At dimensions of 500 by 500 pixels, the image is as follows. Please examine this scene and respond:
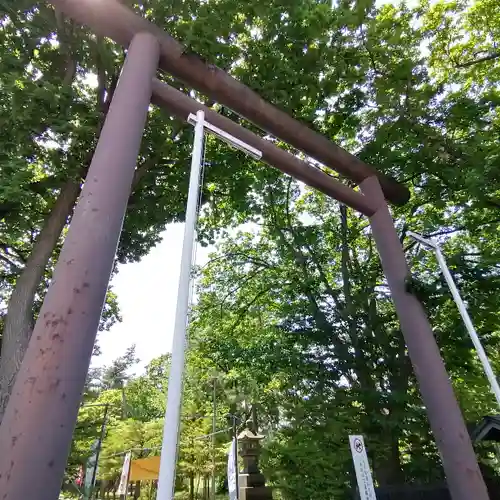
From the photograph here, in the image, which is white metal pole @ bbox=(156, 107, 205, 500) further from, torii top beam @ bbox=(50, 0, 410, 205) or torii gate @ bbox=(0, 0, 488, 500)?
torii top beam @ bbox=(50, 0, 410, 205)

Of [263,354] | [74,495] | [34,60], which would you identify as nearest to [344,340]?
[263,354]

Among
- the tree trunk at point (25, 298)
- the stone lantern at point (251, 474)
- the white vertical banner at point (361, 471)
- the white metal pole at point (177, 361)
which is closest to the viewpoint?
the white metal pole at point (177, 361)

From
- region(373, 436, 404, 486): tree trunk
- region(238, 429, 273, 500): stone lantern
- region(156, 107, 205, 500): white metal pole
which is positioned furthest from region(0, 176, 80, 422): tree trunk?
region(373, 436, 404, 486): tree trunk

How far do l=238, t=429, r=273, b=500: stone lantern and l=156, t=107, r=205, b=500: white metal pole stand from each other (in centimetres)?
538

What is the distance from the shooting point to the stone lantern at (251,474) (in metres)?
6.26

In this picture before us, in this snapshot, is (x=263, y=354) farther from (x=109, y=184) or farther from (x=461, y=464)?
(x=109, y=184)

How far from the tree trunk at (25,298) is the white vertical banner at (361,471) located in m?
3.99

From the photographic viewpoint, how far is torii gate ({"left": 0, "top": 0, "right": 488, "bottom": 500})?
1740 millimetres

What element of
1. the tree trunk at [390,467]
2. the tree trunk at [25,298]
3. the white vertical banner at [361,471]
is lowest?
the white vertical banner at [361,471]

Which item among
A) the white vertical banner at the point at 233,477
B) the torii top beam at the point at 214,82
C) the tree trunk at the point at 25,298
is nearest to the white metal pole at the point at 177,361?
the torii top beam at the point at 214,82

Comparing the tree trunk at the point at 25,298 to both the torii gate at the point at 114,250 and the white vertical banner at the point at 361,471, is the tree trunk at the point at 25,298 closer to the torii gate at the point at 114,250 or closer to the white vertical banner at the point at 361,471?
the torii gate at the point at 114,250

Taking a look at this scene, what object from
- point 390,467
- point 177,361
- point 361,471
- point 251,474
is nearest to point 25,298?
point 177,361

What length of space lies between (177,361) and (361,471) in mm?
2729

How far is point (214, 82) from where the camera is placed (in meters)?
3.98
